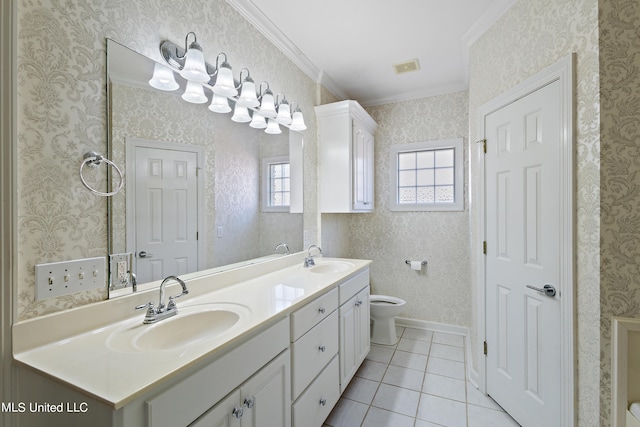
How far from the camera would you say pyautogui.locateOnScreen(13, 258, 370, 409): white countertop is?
78 centimetres

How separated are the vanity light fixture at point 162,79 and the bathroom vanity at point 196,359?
0.97m

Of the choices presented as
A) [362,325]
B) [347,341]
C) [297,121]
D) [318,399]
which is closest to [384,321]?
[362,325]

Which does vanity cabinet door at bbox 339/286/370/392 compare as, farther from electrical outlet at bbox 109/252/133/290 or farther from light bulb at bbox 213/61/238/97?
light bulb at bbox 213/61/238/97

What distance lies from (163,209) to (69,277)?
46 cm

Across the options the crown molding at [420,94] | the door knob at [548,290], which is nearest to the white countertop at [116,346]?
the door knob at [548,290]

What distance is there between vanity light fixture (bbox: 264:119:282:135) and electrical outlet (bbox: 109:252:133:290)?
1267mm

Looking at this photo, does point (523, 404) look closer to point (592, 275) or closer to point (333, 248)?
point (592, 275)

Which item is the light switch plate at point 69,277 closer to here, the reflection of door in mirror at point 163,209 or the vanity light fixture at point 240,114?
the reflection of door in mirror at point 163,209

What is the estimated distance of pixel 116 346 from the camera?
0.98 meters

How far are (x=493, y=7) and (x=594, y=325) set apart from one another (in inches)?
77.3

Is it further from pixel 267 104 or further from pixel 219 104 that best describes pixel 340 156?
pixel 219 104

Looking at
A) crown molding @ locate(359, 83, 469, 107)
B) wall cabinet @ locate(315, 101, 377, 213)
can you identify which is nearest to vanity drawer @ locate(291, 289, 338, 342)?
wall cabinet @ locate(315, 101, 377, 213)

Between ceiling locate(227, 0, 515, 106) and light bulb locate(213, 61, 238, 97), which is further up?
ceiling locate(227, 0, 515, 106)

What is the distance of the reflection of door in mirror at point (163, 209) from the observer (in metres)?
1.32
